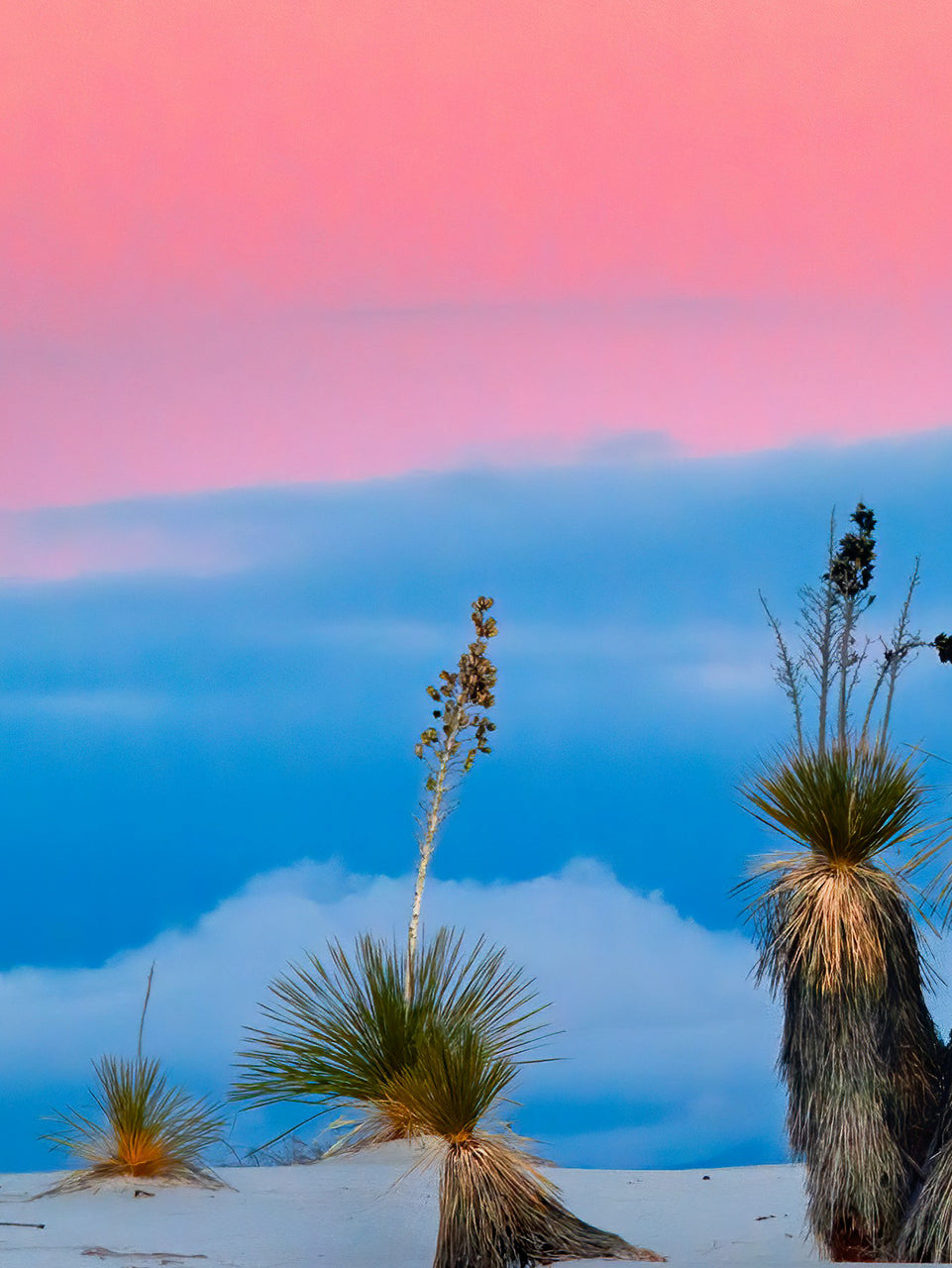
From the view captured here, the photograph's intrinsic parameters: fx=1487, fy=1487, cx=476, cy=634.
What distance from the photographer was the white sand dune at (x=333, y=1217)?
9.55 m

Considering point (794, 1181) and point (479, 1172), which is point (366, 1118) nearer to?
point (479, 1172)

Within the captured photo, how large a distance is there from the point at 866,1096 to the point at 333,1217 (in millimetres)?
4075

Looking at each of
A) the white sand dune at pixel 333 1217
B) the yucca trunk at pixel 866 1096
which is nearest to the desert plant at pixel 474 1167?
the white sand dune at pixel 333 1217

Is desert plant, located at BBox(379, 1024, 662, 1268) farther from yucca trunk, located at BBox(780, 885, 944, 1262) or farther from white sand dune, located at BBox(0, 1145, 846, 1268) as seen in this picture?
yucca trunk, located at BBox(780, 885, 944, 1262)

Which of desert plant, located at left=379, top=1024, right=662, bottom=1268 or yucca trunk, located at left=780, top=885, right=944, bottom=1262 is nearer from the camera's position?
desert plant, located at left=379, top=1024, right=662, bottom=1268

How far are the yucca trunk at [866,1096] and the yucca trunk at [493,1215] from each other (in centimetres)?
184

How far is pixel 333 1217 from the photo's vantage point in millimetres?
10930

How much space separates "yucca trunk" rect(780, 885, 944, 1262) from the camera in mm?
9383

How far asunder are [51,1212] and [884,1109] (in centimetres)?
583

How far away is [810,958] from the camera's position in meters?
9.48

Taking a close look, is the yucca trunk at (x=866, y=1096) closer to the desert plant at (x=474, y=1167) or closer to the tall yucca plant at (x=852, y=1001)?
the tall yucca plant at (x=852, y=1001)

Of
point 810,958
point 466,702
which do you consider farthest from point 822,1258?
point 466,702

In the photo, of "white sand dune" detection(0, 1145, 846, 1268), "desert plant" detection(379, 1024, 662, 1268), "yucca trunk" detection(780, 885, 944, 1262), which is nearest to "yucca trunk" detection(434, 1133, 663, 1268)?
"desert plant" detection(379, 1024, 662, 1268)

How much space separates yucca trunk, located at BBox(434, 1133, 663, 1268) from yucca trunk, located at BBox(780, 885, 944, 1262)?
1844 mm
